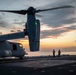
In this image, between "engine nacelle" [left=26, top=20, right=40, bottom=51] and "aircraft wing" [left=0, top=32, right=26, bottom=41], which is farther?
"aircraft wing" [left=0, top=32, right=26, bottom=41]

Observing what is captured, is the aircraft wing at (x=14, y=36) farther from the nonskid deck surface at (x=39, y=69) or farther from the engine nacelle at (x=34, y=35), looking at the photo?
the nonskid deck surface at (x=39, y=69)

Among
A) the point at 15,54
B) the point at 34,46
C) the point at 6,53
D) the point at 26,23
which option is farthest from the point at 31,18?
the point at 15,54

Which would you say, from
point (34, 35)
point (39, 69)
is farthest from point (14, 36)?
point (39, 69)

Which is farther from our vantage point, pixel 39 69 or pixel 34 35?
pixel 34 35

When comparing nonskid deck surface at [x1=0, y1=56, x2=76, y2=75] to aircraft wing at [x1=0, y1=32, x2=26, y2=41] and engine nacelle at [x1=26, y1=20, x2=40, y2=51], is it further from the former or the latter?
aircraft wing at [x1=0, y1=32, x2=26, y2=41]

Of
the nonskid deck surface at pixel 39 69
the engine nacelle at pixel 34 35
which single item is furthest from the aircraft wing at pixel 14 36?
the nonskid deck surface at pixel 39 69

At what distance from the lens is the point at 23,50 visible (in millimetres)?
58531

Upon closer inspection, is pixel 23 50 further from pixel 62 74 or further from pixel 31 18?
pixel 62 74

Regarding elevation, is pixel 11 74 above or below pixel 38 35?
below

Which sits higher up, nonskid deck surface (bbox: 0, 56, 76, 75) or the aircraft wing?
the aircraft wing

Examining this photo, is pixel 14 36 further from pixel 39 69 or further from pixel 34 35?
pixel 39 69

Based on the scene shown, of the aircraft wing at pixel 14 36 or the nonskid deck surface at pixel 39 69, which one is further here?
the aircraft wing at pixel 14 36

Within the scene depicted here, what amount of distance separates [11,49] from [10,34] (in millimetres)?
11907

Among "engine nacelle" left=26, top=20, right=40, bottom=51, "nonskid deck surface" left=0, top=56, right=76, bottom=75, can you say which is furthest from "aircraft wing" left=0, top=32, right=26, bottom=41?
"nonskid deck surface" left=0, top=56, right=76, bottom=75
